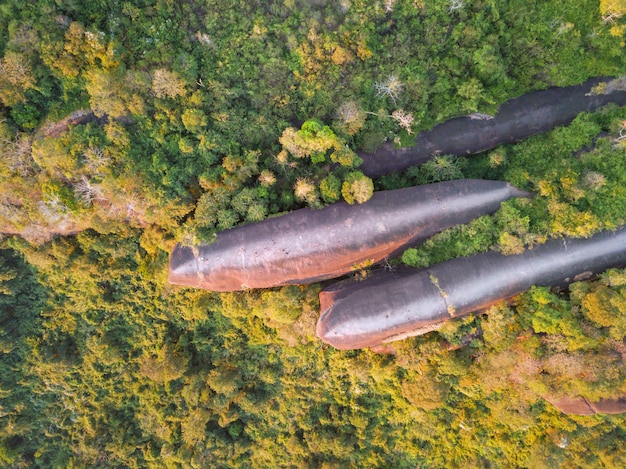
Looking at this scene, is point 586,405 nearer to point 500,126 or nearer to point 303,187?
point 500,126

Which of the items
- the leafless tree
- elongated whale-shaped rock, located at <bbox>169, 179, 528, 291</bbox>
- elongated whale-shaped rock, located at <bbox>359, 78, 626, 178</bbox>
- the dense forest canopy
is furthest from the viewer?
elongated whale-shaped rock, located at <bbox>359, 78, 626, 178</bbox>

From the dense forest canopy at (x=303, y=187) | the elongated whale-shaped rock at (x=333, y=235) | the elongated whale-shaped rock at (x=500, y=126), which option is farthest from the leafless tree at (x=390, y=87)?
the elongated whale-shaped rock at (x=333, y=235)

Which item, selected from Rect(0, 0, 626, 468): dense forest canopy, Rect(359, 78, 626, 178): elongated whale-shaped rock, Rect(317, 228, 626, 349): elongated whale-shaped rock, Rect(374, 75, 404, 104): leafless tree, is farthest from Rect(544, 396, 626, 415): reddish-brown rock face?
Rect(374, 75, 404, 104): leafless tree

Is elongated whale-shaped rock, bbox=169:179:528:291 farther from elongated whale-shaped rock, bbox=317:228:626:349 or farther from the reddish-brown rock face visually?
the reddish-brown rock face

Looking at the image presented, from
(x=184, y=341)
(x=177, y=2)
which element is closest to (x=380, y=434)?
(x=184, y=341)

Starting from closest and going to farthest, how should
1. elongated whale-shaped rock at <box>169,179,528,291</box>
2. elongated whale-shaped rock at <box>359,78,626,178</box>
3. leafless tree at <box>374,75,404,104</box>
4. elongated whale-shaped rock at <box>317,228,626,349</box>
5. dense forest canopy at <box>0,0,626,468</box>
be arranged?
dense forest canopy at <box>0,0,626,468</box>
elongated whale-shaped rock at <box>317,228,626,349</box>
elongated whale-shaped rock at <box>169,179,528,291</box>
leafless tree at <box>374,75,404,104</box>
elongated whale-shaped rock at <box>359,78,626,178</box>

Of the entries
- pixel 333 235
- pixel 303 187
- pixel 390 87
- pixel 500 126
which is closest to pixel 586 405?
pixel 500 126
